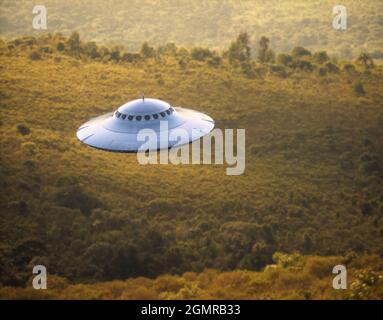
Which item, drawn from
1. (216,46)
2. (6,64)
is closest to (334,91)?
(6,64)

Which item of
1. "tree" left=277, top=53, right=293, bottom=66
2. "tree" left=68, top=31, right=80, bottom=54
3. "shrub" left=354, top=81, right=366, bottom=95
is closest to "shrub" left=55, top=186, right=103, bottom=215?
"shrub" left=354, top=81, right=366, bottom=95

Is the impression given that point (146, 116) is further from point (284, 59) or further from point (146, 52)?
point (146, 52)

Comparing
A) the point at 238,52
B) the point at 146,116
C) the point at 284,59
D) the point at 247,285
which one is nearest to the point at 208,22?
the point at 238,52

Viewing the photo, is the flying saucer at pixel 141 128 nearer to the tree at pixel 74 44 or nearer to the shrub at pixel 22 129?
the shrub at pixel 22 129

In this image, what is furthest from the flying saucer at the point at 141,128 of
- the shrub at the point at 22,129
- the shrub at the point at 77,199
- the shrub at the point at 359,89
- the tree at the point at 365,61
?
the tree at the point at 365,61

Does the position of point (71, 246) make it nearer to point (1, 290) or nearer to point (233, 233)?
point (1, 290)

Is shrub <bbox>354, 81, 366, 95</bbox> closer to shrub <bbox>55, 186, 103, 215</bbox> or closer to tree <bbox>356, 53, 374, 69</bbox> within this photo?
tree <bbox>356, 53, 374, 69</bbox>
